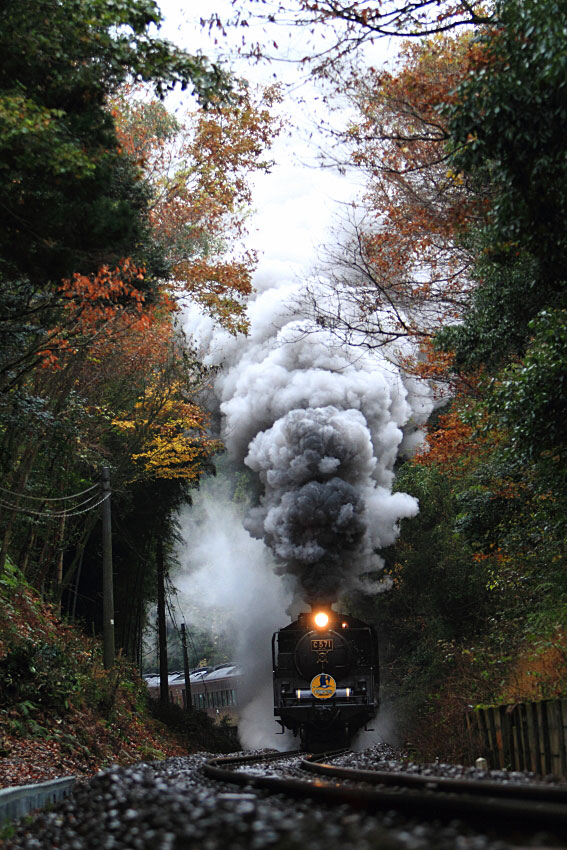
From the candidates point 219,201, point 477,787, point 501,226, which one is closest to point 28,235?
point 501,226

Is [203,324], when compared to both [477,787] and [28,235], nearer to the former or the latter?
[28,235]

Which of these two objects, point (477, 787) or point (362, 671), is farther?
point (362, 671)

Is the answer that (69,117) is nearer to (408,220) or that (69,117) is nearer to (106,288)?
(106,288)

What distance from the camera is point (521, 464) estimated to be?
10016 mm

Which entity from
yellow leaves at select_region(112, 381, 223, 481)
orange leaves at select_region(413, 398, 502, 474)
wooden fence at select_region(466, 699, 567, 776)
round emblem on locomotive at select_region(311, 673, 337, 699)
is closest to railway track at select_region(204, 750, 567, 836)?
wooden fence at select_region(466, 699, 567, 776)

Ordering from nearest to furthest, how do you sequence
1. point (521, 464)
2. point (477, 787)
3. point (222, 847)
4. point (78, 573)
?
point (222, 847) < point (477, 787) < point (521, 464) < point (78, 573)

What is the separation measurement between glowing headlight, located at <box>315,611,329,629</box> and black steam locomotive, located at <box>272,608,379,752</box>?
10cm

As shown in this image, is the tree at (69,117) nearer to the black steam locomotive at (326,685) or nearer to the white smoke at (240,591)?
the black steam locomotive at (326,685)

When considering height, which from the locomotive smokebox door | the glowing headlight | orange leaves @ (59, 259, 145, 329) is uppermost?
orange leaves @ (59, 259, 145, 329)

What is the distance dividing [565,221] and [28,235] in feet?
17.5

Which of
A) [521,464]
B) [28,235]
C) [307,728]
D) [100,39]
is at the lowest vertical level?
[307,728]

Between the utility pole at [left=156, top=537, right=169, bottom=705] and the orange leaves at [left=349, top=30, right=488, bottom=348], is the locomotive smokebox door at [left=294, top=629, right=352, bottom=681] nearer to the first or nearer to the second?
the orange leaves at [left=349, top=30, right=488, bottom=348]

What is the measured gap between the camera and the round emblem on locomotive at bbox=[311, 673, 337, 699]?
15.6m

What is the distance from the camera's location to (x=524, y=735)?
7230mm
